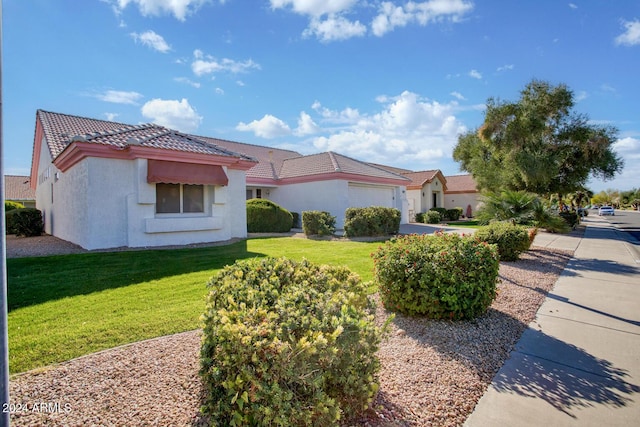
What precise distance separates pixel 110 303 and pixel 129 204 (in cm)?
639

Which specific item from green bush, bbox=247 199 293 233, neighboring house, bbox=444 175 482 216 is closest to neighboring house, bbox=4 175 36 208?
green bush, bbox=247 199 293 233

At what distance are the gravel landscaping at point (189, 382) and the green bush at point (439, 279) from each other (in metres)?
0.29

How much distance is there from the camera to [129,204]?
36.2ft

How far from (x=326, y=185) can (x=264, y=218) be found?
532 cm

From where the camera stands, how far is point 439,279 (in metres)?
4.73

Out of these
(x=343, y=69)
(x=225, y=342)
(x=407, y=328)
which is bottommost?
(x=407, y=328)

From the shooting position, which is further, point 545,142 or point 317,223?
point 545,142

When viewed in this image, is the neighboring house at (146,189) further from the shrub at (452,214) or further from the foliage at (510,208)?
the shrub at (452,214)

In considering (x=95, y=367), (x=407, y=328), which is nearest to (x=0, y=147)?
(x=95, y=367)

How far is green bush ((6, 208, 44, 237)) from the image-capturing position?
51.2 feet

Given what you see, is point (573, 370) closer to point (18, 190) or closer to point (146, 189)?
point (146, 189)

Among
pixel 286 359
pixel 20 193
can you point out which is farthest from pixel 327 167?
pixel 20 193

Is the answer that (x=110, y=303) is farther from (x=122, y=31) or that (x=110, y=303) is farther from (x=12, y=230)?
(x=12, y=230)

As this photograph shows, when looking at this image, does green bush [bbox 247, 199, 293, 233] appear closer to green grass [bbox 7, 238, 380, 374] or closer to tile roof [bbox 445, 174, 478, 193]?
green grass [bbox 7, 238, 380, 374]
